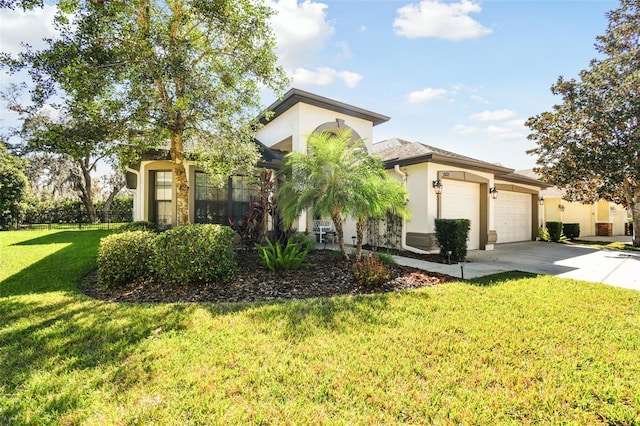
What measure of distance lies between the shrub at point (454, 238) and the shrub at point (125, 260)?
8126 millimetres

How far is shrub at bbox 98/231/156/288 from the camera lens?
226 inches

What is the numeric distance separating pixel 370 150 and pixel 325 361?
39.5ft

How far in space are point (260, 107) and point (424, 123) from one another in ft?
30.3

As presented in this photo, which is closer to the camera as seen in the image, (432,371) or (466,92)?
(432,371)

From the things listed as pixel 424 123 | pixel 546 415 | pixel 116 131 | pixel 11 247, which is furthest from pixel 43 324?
pixel 424 123

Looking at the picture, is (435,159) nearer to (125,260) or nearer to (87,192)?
(125,260)

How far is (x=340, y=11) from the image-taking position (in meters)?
8.23

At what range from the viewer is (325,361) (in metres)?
2.95

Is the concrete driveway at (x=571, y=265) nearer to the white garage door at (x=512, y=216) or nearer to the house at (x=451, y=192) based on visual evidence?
the house at (x=451, y=192)

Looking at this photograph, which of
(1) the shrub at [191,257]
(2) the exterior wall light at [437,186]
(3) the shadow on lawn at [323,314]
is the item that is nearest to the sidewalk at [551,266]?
(2) the exterior wall light at [437,186]

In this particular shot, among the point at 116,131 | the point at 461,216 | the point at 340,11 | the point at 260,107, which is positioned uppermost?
the point at 340,11

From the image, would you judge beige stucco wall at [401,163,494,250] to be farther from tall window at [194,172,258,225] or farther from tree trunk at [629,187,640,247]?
tree trunk at [629,187,640,247]

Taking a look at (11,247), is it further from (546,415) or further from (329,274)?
(546,415)

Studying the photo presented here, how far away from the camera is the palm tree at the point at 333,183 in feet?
21.0
